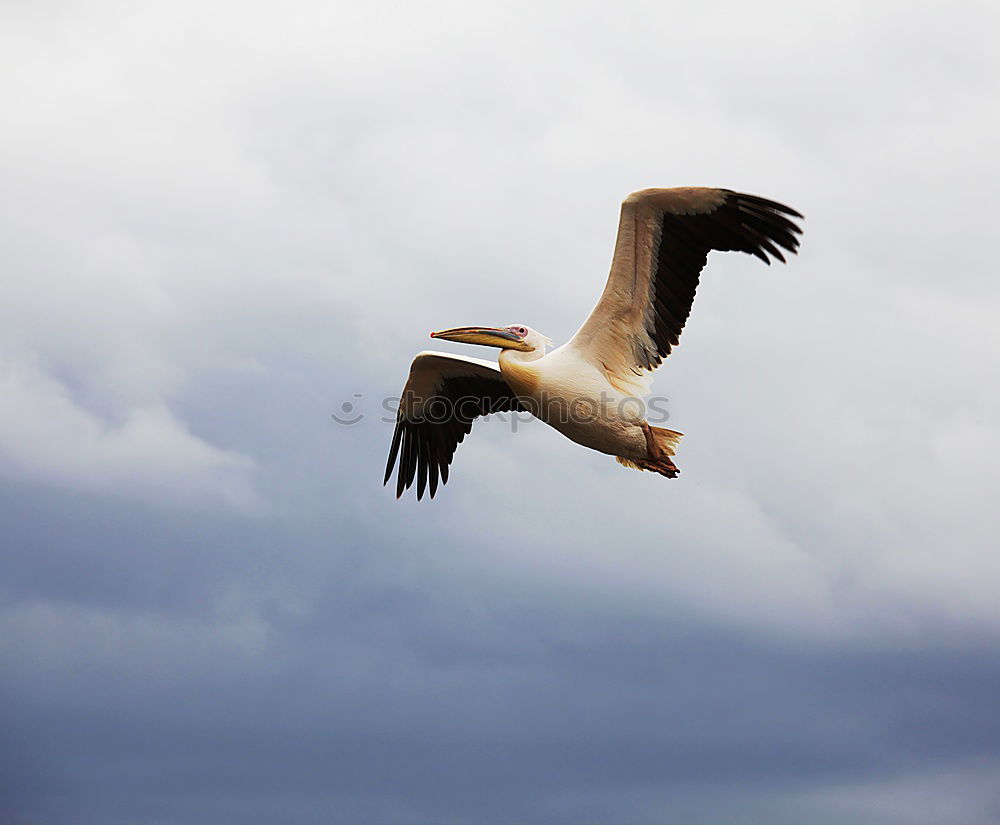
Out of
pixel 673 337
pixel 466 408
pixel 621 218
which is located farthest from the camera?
pixel 466 408

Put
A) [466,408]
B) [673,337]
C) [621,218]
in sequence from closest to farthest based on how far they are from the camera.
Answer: [621,218] → [673,337] → [466,408]

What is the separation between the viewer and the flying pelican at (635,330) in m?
12.1

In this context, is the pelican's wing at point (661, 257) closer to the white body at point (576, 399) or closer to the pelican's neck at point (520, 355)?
the white body at point (576, 399)

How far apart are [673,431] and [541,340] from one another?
5.69ft

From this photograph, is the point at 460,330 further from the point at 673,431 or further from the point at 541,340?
the point at 673,431

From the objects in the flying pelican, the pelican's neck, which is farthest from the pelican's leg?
the pelican's neck

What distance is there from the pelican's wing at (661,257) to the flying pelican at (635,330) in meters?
0.01

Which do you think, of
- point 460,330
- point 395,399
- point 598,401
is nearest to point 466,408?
point 395,399

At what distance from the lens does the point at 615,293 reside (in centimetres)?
1256

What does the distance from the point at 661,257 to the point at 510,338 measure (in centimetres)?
188

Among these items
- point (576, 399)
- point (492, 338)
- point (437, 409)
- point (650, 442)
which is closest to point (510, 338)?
point (492, 338)

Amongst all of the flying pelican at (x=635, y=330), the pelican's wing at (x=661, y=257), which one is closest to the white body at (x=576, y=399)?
the flying pelican at (x=635, y=330)

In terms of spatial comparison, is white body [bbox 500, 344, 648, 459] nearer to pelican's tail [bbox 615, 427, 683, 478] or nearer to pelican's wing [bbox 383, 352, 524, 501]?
pelican's tail [bbox 615, 427, 683, 478]

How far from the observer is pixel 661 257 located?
12.4 m
